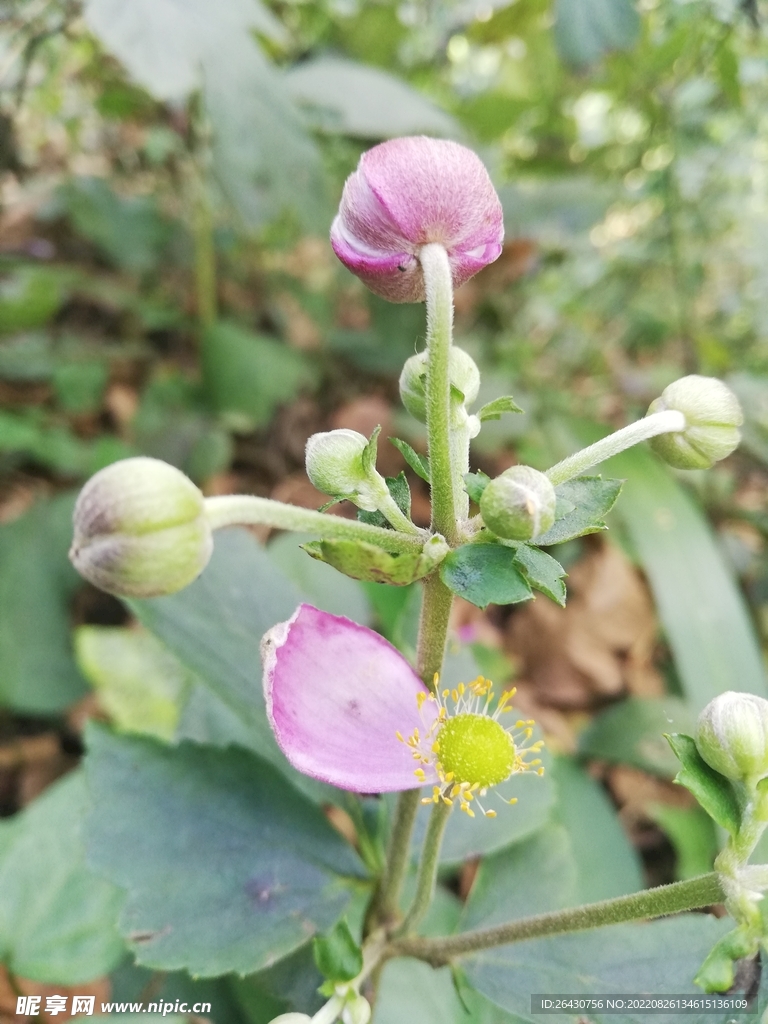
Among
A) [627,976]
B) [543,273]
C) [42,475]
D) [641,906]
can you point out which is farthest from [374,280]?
[543,273]

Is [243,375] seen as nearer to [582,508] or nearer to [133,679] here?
[133,679]

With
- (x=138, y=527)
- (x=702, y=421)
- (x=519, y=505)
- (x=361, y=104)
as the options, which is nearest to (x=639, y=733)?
(x=702, y=421)

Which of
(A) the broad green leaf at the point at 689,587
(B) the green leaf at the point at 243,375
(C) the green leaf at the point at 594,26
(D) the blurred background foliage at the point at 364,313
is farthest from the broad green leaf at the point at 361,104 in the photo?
(A) the broad green leaf at the point at 689,587

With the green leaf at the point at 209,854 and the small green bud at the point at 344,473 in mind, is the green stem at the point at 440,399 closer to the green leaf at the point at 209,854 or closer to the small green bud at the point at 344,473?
the small green bud at the point at 344,473

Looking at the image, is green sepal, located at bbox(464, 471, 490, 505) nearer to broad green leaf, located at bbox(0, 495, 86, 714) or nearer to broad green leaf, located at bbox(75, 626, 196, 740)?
broad green leaf, located at bbox(75, 626, 196, 740)

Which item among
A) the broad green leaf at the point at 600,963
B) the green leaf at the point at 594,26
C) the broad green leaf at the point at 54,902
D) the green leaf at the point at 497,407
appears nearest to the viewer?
the green leaf at the point at 497,407

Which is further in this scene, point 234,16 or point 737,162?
point 737,162

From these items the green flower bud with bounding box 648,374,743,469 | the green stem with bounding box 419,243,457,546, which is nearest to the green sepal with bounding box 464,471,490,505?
the green stem with bounding box 419,243,457,546

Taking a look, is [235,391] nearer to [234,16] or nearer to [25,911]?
[234,16]
